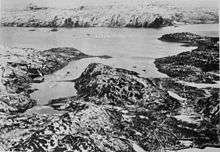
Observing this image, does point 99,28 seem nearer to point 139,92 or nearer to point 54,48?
point 54,48

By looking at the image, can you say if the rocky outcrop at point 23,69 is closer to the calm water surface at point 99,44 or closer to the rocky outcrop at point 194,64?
the calm water surface at point 99,44

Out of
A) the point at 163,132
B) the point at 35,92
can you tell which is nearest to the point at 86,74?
the point at 35,92

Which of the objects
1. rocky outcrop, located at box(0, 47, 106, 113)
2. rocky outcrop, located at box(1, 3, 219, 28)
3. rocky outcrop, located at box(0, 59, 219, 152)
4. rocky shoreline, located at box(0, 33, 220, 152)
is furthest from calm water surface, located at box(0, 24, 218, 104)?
rocky outcrop, located at box(0, 59, 219, 152)

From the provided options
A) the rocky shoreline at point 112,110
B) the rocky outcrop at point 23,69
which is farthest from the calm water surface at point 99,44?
the rocky shoreline at point 112,110

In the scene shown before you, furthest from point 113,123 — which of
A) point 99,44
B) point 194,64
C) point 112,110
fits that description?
point 99,44

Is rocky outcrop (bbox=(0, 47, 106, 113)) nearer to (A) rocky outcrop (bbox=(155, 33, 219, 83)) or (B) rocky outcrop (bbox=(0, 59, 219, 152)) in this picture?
(B) rocky outcrop (bbox=(0, 59, 219, 152))

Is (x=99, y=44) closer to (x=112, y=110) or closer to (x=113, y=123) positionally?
(x=112, y=110)
